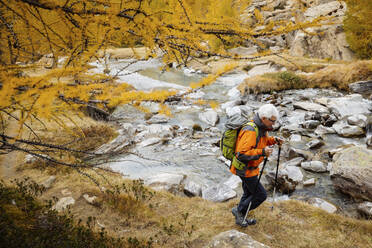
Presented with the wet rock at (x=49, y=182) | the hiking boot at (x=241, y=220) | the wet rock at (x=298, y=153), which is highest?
the wet rock at (x=49, y=182)

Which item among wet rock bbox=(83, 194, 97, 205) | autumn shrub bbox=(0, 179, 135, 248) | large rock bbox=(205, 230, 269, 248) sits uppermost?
autumn shrub bbox=(0, 179, 135, 248)

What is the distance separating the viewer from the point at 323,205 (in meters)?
5.58

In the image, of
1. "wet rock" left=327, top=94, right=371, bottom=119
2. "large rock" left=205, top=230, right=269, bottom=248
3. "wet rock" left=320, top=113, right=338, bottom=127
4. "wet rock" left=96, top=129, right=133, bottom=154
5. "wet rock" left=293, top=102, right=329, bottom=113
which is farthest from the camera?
"wet rock" left=293, top=102, right=329, bottom=113

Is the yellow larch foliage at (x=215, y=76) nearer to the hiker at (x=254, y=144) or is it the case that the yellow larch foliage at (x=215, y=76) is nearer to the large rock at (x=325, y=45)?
the hiker at (x=254, y=144)

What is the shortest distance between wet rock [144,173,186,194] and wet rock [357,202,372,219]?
454cm

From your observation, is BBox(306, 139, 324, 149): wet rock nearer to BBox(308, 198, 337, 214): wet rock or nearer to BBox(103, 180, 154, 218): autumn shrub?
BBox(308, 198, 337, 214): wet rock

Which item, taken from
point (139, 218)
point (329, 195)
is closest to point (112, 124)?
point (139, 218)

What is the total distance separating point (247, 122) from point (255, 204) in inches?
65.8

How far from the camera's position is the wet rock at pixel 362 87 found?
45.3ft

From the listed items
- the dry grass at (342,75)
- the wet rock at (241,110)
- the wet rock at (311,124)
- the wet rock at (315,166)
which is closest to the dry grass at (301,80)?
the dry grass at (342,75)

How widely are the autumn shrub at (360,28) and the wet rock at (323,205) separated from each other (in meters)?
19.3

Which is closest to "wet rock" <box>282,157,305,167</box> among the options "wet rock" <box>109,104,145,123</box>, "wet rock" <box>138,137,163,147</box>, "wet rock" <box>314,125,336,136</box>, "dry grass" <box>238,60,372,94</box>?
"wet rock" <box>314,125,336,136</box>

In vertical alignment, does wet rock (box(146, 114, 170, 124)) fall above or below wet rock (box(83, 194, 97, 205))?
below

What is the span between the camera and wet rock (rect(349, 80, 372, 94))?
13820 mm
